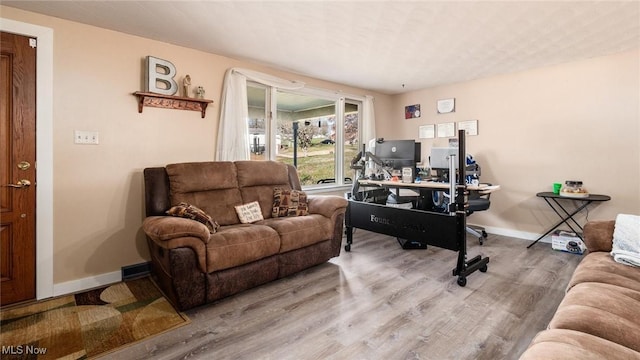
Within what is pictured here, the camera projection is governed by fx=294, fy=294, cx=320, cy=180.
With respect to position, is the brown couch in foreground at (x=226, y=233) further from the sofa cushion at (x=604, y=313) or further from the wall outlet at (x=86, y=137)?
the sofa cushion at (x=604, y=313)

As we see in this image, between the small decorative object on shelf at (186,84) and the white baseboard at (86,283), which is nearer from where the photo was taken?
the white baseboard at (86,283)

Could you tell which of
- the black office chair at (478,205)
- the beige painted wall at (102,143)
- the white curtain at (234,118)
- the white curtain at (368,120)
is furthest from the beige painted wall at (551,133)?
the beige painted wall at (102,143)

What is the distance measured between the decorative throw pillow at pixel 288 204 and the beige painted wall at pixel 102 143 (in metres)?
1.09

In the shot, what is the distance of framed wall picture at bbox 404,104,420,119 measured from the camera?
4.97m

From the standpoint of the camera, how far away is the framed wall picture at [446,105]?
4523 millimetres

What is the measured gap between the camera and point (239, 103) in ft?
10.9

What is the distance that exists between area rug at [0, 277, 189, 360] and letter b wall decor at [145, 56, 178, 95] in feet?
5.95

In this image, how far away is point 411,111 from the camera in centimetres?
506

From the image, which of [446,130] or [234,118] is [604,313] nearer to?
[234,118]

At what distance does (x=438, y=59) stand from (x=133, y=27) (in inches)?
121

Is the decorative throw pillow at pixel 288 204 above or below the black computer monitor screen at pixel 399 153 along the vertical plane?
below

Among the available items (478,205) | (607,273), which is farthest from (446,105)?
(607,273)

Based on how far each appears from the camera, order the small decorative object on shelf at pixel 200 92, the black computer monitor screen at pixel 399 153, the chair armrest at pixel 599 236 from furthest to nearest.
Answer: the black computer monitor screen at pixel 399 153 → the small decorative object on shelf at pixel 200 92 → the chair armrest at pixel 599 236

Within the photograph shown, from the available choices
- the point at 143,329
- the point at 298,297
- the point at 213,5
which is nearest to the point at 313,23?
the point at 213,5
